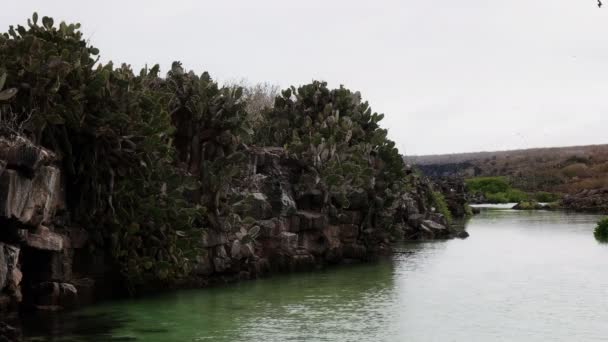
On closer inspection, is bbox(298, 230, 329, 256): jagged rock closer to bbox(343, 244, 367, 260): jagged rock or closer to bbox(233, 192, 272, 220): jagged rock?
bbox(343, 244, 367, 260): jagged rock

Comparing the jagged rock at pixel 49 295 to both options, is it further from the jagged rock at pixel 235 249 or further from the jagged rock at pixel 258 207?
the jagged rock at pixel 258 207

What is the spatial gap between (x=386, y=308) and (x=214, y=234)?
237 inches

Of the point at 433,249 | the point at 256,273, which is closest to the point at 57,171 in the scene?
the point at 256,273

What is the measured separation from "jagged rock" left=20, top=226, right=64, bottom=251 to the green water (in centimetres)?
160

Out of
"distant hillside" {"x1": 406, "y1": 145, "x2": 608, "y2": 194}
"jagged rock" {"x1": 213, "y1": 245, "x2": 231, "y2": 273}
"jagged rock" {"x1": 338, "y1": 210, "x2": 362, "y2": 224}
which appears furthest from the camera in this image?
"distant hillside" {"x1": 406, "y1": 145, "x2": 608, "y2": 194}

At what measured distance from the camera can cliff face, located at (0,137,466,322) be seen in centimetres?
1714

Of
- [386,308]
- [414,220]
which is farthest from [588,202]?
[386,308]

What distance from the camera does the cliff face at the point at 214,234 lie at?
17141 mm

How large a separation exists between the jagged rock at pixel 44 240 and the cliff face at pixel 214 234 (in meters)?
0.02

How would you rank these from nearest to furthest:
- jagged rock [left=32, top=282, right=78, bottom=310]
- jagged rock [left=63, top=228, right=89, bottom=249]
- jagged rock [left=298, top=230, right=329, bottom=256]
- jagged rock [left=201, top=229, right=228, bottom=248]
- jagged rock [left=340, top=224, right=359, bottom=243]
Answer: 1. jagged rock [left=32, top=282, right=78, bottom=310]
2. jagged rock [left=63, top=228, right=89, bottom=249]
3. jagged rock [left=201, top=229, right=228, bottom=248]
4. jagged rock [left=298, top=230, right=329, bottom=256]
5. jagged rock [left=340, top=224, right=359, bottom=243]

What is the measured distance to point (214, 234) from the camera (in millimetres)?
24922

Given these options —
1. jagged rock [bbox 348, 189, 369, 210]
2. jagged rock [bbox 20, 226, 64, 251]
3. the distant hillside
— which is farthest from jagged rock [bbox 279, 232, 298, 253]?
the distant hillside

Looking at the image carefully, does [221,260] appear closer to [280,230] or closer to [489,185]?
[280,230]

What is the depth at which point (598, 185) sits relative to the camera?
107500 millimetres
